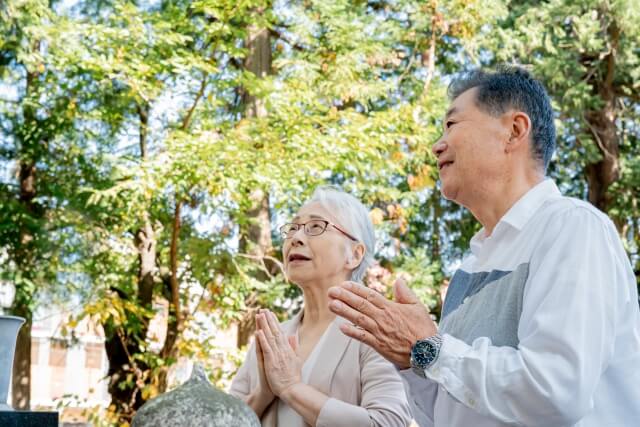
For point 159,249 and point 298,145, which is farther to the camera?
point 159,249

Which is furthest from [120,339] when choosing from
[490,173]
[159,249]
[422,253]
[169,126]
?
[490,173]

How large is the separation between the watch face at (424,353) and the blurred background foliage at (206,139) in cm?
507

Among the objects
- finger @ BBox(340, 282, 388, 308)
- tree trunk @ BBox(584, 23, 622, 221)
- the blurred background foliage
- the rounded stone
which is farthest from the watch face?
tree trunk @ BBox(584, 23, 622, 221)

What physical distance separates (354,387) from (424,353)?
0.87m

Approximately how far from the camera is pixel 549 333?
1368 mm

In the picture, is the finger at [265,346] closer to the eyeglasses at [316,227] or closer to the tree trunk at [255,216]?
the eyeglasses at [316,227]

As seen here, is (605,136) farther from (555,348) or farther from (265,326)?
(555,348)

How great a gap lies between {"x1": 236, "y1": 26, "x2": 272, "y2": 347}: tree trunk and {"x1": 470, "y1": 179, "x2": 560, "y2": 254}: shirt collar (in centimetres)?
538

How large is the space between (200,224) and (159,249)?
0.48m

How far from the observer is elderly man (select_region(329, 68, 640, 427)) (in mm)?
1366

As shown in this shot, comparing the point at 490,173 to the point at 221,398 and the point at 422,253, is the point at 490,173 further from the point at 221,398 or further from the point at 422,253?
the point at 422,253

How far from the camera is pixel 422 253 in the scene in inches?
347

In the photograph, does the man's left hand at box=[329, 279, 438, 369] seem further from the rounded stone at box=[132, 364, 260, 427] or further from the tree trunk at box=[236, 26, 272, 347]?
the tree trunk at box=[236, 26, 272, 347]

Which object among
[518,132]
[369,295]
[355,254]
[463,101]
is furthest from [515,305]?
[355,254]
